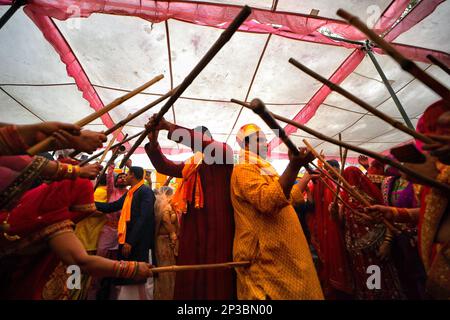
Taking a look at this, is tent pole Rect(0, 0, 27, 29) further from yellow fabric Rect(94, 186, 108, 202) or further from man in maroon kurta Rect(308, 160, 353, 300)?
man in maroon kurta Rect(308, 160, 353, 300)

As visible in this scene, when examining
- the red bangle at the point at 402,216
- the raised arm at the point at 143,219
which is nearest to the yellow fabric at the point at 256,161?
the red bangle at the point at 402,216

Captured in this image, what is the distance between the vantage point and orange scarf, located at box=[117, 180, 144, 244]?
130 inches

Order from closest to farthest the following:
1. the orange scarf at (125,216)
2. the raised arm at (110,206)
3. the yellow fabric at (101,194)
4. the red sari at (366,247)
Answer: the red sari at (366,247), the orange scarf at (125,216), the raised arm at (110,206), the yellow fabric at (101,194)

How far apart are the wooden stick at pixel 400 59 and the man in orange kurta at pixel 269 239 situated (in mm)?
660

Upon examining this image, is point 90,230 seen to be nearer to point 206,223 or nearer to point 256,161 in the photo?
point 206,223

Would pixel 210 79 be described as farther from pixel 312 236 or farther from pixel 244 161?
pixel 312 236

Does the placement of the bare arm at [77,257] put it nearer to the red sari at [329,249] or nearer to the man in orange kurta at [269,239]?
the man in orange kurta at [269,239]

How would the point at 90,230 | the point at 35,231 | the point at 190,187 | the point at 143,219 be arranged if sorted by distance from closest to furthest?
the point at 35,231, the point at 190,187, the point at 143,219, the point at 90,230

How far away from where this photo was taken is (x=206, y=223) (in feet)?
7.20

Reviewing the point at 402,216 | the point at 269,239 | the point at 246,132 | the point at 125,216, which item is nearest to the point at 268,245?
the point at 269,239

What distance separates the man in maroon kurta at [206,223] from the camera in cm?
202

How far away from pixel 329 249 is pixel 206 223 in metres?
2.27

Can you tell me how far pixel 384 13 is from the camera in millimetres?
3330

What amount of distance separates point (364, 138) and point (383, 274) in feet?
21.0
